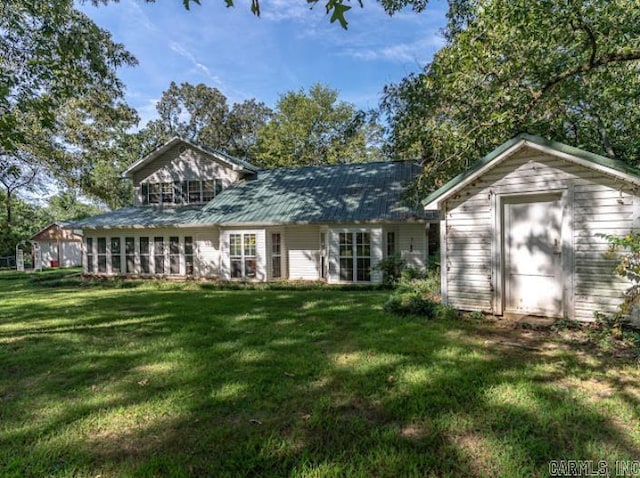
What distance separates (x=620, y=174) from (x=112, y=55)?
1102 centimetres

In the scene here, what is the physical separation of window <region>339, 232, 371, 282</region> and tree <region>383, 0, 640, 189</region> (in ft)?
11.2

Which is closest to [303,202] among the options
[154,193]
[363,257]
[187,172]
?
[363,257]

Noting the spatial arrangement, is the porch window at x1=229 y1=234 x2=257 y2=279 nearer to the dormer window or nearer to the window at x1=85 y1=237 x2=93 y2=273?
the dormer window

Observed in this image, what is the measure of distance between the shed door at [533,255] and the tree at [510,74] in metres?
2.18

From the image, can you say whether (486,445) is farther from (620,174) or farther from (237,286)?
(237,286)

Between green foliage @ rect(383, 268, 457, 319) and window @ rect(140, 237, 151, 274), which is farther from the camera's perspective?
window @ rect(140, 237, 151, 274)

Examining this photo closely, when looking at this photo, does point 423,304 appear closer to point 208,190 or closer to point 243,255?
point 243,255

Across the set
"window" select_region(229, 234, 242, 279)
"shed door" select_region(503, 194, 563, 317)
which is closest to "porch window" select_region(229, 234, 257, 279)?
"window" select_region(229, 234, 242, 279)

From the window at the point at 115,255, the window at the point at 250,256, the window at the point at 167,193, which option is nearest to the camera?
the window at the point at 250,256

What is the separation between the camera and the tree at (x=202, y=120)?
3269cm

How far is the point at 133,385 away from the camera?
404 cm

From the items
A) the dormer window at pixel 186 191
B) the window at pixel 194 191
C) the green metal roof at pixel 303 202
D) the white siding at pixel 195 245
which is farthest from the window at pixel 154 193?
the white siding at pixel 195 245

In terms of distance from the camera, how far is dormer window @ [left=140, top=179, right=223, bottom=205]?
1792 cm

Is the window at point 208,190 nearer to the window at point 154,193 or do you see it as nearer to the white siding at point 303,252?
the window at point 154,193
